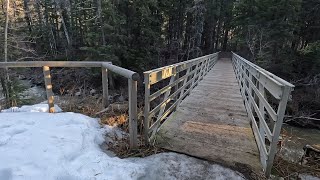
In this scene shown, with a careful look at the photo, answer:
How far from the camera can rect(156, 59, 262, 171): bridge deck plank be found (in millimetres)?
3292

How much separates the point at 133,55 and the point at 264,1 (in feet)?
42.5

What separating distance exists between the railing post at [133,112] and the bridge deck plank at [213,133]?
1.58 feet

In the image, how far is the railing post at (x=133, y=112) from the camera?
3112mm

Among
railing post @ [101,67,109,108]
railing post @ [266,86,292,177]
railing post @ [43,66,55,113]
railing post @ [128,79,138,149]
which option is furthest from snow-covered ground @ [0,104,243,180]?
railing post @ [101,67,109,108]

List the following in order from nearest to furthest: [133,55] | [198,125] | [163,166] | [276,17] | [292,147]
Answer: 1. [163,166]
2. [198,125]
3. [292,147]
4. [133,55]
5. [276,17]

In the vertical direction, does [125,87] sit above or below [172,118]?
below

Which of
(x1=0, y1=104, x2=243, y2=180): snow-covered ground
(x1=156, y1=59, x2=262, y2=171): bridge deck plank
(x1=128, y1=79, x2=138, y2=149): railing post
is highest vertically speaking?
(x1=128, y1=79, x2=138, y2=149): railing post

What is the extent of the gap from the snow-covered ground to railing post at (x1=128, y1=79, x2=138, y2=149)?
1.02ft

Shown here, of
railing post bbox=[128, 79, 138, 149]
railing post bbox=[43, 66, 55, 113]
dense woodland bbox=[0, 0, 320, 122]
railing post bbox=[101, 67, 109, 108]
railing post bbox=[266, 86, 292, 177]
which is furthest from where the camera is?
dense woodland bbox=[0, 0, 320, 122]

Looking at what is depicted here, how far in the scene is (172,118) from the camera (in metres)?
4.81

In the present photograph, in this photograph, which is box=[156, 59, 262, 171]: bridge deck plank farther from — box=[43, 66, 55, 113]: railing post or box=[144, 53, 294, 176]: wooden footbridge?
box=[43, 66, 55, 113]: railing post

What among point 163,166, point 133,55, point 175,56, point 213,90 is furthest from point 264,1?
point 163,166

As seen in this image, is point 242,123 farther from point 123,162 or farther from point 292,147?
point 292,147

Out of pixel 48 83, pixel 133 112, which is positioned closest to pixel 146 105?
pixel 133 112
